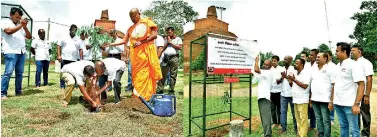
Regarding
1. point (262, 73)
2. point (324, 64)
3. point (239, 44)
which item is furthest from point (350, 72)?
point (239, 44)

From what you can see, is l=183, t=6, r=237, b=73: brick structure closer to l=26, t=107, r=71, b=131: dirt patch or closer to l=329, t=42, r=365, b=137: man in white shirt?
l=26, t=107, r=71, b=131: dirt patch

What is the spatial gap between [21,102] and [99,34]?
489 cm

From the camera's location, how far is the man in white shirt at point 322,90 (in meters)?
4.39

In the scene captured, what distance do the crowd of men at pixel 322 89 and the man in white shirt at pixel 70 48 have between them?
4.46 metres

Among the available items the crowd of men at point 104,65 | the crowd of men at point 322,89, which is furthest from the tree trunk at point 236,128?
the crowd of men at point 104,65

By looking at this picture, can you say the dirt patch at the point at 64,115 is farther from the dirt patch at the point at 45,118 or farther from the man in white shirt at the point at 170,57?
the man in white shirt at the point at 170,57

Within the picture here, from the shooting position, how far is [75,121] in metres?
4.18

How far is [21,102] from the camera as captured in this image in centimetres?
516

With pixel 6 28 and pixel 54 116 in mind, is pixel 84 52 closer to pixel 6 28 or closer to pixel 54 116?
pixel 6 28

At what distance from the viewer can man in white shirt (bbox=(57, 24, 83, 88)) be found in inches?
281

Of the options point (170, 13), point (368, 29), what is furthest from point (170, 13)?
point (368, 29)

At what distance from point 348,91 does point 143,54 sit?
3298 mm

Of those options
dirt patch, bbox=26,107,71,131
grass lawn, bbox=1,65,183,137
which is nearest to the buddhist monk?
grass lawn, bbox=1,65,183,137

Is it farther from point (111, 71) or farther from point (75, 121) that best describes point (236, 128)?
point (111, 71)
